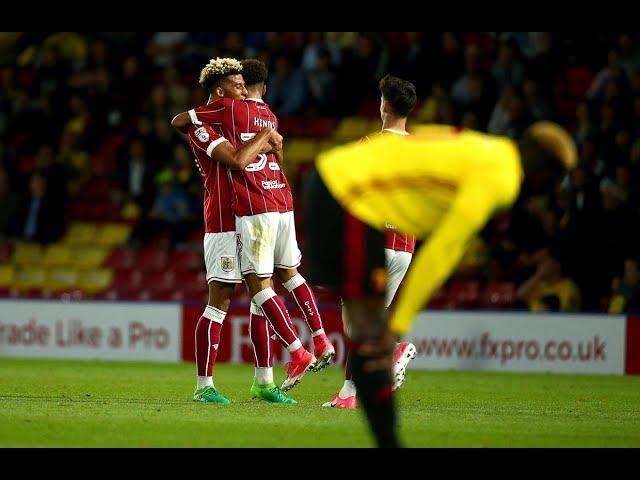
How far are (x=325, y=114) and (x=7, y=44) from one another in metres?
6.50

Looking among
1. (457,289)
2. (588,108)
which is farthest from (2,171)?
(588,108)

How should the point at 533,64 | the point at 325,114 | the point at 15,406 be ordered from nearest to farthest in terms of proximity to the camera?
the point at 15,406
the point at 533,64
the point at 325,114

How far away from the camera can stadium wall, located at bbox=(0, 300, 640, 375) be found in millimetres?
14219

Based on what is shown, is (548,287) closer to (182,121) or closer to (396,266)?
(396,266)

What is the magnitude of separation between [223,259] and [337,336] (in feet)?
18.8

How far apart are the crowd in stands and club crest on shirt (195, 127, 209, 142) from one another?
689 centimetres

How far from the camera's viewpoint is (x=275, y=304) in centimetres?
912

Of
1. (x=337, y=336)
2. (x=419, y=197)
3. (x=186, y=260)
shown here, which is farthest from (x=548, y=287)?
(x=419, y=197)

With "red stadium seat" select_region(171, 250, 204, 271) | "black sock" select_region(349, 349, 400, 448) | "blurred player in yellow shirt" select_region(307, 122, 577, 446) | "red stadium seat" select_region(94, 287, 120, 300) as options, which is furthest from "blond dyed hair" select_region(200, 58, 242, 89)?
"red stadium seat" select_region(171, 250, 204, 271)

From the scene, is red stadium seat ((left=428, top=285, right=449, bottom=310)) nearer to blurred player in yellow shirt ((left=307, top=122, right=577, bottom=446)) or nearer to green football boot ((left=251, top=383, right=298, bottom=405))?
green football boot ((left=251, top=383, right=298, bottom=405))

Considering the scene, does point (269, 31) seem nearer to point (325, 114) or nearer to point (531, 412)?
point (325, 114)

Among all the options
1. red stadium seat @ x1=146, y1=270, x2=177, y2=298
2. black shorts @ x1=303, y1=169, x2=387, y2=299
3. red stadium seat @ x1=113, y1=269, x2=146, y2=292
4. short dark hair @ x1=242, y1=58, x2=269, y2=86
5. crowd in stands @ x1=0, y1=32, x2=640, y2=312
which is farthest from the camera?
red stadium seat @ x1=113, y1=269, x2=146, y2=292

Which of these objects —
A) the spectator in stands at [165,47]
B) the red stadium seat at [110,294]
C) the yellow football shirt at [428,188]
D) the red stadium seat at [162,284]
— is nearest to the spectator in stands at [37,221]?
the red stadium seat at [110,294]

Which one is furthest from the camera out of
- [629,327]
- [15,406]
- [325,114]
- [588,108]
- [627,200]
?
[325,114]
